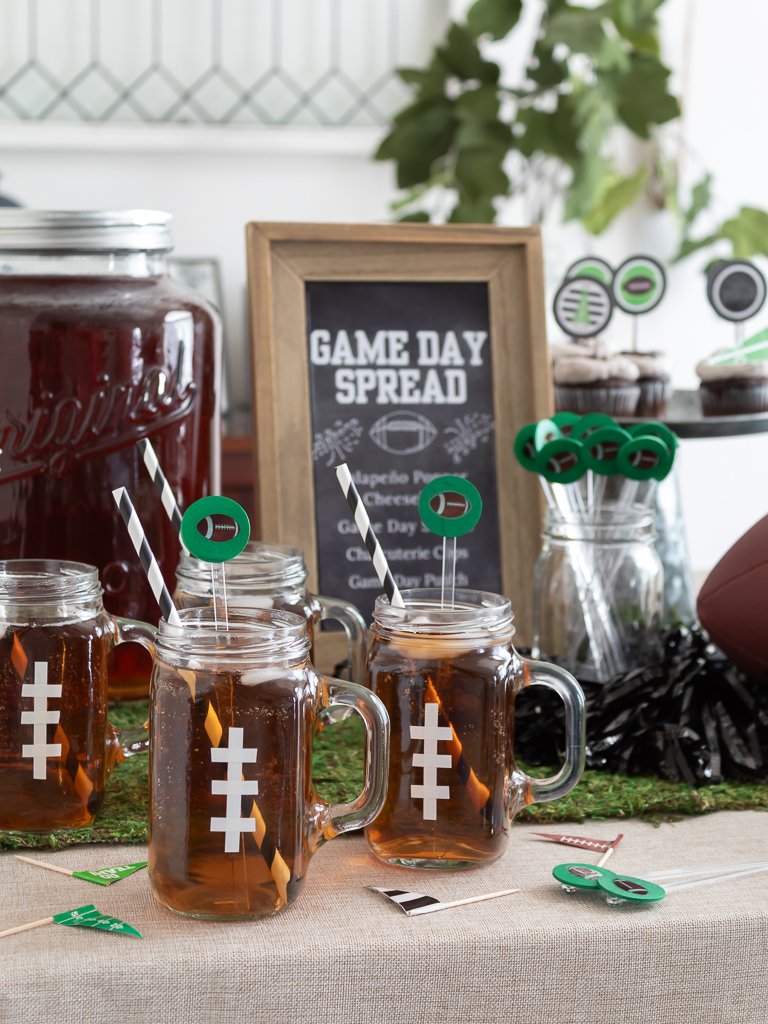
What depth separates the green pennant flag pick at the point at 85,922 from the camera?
0.59 meters

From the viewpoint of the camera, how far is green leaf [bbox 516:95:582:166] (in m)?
2.31

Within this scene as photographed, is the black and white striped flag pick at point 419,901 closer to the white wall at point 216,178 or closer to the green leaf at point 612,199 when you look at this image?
the white wall at point 216,178

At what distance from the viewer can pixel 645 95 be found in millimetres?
2289

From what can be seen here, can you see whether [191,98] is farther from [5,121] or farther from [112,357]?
[112,357]

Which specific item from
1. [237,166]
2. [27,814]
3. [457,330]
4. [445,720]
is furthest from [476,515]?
[237,166]

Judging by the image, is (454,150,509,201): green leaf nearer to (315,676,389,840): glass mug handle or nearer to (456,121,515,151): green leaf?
(456,121,515,151): green leaf

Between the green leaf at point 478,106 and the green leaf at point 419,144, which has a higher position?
the green leaf at point 478,106

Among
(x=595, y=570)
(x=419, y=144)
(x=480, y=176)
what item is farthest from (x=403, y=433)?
(x=419, y=144)

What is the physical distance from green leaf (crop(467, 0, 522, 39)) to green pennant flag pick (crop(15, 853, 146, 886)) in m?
2.02

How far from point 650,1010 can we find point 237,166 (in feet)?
8.20

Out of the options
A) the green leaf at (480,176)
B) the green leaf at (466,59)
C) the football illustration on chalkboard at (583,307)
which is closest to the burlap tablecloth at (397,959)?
the football illustration on chalkboard at (583,307)

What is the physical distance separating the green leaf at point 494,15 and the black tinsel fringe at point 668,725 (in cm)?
172

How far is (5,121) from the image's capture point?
8.51 ft

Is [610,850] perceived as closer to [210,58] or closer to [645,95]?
[645,95]
